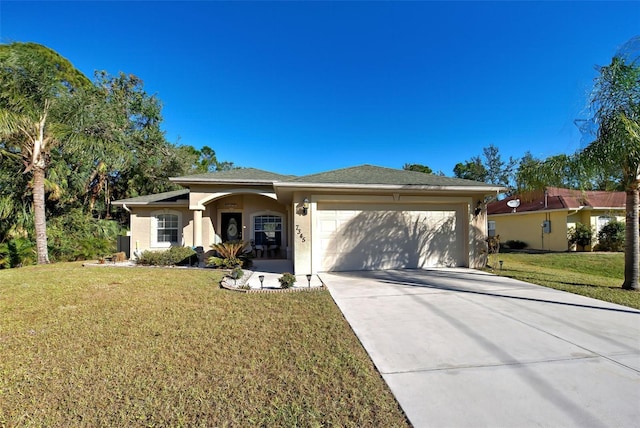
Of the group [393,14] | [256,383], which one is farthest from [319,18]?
[256,383]

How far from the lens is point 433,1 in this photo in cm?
969

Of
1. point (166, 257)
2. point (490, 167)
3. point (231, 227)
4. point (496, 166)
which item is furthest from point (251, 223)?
point (496, 166)

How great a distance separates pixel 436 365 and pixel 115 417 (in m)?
3.24

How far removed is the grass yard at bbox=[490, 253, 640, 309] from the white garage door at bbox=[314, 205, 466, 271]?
1860 mm

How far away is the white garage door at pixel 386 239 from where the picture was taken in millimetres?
9398

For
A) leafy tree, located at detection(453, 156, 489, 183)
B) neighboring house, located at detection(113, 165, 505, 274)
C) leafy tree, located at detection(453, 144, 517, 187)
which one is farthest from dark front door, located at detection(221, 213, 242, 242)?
leafy tree, located at detection(453, 144, 517, 187)

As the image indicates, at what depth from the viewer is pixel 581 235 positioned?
51.7ft

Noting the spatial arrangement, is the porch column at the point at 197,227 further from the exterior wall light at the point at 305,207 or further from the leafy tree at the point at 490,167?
the leafy tree at the point at 490,167

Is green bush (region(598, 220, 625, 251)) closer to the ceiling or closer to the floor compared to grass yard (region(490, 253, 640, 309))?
closer to the ceiling

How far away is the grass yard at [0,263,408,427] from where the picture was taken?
251cm

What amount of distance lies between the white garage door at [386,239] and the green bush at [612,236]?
39.1 ft

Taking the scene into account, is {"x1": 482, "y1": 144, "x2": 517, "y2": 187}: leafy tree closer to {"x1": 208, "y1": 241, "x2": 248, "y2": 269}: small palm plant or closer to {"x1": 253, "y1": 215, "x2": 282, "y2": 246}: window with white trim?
{"x1": 253, "y1": 215, "x2": 282, "y2": 246}: window with white trim

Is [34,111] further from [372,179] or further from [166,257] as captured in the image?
[372,179]

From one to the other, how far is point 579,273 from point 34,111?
2177cm
